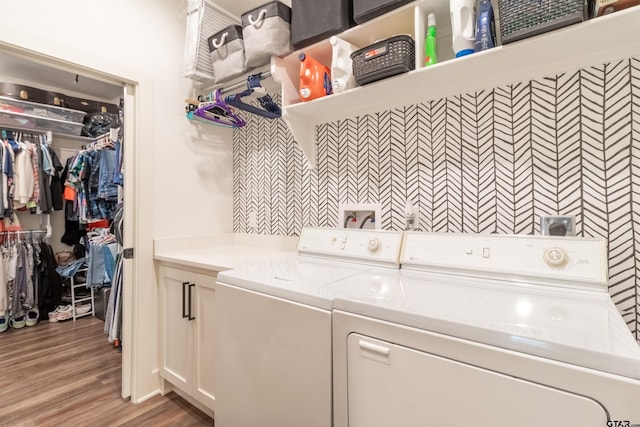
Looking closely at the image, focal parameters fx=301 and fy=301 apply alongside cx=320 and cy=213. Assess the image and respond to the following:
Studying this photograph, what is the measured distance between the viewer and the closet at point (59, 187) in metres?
2.92

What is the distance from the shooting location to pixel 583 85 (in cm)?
112

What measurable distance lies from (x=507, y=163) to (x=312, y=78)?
960 mm

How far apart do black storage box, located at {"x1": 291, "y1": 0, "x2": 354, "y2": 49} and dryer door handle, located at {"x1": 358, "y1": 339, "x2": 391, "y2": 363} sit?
4.25 feet

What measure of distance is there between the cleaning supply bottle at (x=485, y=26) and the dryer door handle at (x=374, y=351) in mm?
1050

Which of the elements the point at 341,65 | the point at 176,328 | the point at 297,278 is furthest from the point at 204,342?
the point at 341,65

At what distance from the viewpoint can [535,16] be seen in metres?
0.92

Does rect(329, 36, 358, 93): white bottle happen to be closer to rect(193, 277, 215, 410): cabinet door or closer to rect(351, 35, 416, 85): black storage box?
rect(351, 35, 416, 85): black storage box

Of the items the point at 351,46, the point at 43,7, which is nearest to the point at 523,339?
the point at 351,46

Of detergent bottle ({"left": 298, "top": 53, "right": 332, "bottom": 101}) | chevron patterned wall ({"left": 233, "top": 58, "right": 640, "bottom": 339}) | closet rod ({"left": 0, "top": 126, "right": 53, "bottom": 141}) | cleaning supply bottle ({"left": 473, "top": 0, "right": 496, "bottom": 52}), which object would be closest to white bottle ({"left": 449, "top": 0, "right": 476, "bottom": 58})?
cleaning supply bottle ({"left": 473, "top": 0, "right": 496, "bottom": 52})

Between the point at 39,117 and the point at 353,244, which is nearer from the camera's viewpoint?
the point at 353,244

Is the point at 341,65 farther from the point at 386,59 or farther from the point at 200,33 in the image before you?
the point at 200,33

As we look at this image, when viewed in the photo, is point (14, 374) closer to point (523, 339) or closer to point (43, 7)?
point (43, 7)

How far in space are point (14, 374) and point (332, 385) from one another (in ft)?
8.43

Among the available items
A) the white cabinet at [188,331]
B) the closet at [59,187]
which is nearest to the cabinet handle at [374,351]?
the white cabinet at [188,331]
